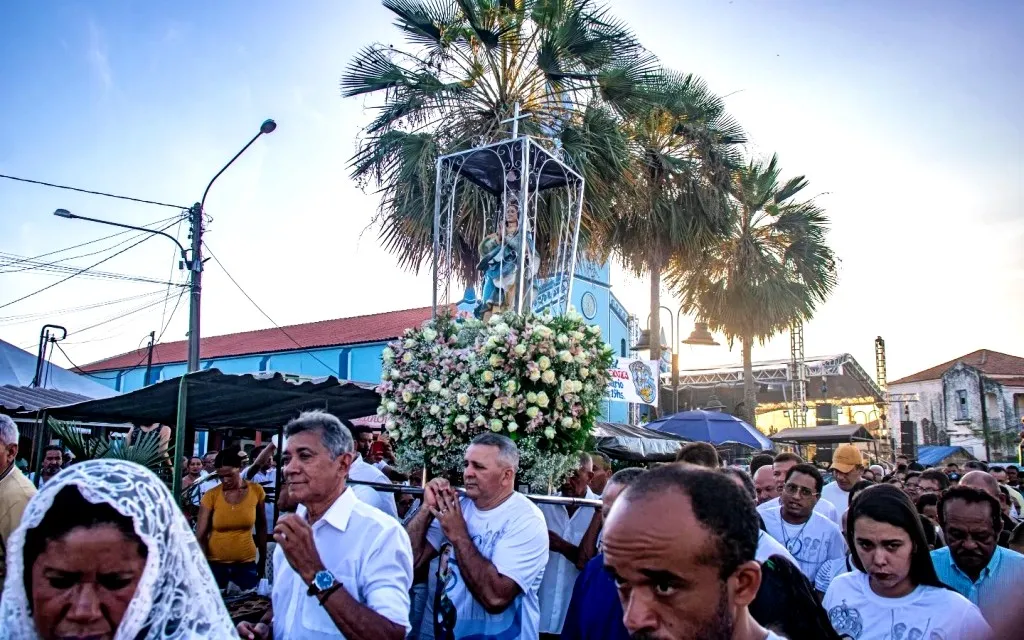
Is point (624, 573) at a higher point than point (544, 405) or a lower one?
lower

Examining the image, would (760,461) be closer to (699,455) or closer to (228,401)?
(699,455)

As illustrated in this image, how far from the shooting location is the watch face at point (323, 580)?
2586mm

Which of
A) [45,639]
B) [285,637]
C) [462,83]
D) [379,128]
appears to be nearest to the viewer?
[45,639]

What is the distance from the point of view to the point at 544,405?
170 inches

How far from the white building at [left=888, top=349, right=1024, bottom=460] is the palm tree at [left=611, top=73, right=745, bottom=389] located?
94.4ft

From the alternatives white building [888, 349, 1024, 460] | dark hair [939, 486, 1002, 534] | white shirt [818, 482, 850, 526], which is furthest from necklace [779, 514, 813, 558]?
white building [888, 349, 1024, 460]

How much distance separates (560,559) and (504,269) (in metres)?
2.99

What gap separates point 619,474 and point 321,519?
1358 millimetres

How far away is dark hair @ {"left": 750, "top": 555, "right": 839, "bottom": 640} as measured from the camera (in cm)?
225

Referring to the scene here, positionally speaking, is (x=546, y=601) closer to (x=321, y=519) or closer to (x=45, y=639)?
(x=321, y=519)

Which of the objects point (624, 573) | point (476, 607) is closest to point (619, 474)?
point (476, 607)

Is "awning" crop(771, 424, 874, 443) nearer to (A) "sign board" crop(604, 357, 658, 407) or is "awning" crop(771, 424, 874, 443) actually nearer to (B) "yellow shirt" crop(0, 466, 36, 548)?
(A) "sign board" crop(604, 357, 658, 407)

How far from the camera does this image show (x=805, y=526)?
4695mm

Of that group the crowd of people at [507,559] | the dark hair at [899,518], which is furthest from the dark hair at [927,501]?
the dark hair at [899,518]
